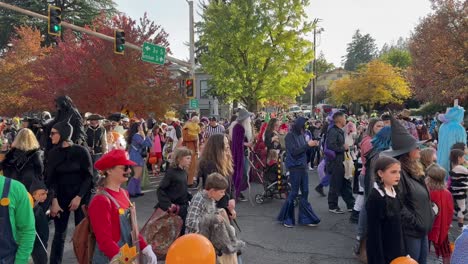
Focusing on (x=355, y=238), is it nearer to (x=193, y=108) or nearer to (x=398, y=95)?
(x=193, y=108)

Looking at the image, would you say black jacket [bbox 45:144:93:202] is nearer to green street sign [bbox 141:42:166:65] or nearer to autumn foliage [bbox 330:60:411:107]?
green street sign [bbox 141:42:166:65]

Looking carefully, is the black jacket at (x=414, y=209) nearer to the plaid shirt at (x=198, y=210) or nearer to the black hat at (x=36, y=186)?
the plaid shirt at (x=198, y=210)

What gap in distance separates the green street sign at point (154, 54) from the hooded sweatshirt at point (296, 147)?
1060cm

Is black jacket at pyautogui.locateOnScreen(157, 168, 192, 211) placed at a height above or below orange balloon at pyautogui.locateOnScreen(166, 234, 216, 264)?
below

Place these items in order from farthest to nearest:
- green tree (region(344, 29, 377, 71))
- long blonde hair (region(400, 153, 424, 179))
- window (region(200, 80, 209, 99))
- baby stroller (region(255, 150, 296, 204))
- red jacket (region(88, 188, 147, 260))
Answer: green tree (region(344, 29, 377, 71)), window (region(200, 80, 209, 99)), baby stroller (region(255, 150, 296, 204)), long blonde hair (region(400, 153, 424, 179)), red jacket (region(88, 188, 147, 260))

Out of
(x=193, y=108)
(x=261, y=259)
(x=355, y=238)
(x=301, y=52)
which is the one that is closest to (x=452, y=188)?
(x=355, y=238)

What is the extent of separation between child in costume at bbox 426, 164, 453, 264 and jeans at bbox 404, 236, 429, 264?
1058 millimetres

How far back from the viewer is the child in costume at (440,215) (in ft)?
16.2

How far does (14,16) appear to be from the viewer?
126ft

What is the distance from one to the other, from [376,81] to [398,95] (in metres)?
2.87

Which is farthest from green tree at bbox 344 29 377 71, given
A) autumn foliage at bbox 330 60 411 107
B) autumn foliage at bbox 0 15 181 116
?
autumn foliage at bbox 0 15 181 116

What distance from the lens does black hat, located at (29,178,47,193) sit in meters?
4.61

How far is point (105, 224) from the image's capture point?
10.3ft

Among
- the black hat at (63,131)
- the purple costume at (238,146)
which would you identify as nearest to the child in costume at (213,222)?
the black hat at (63,131)
